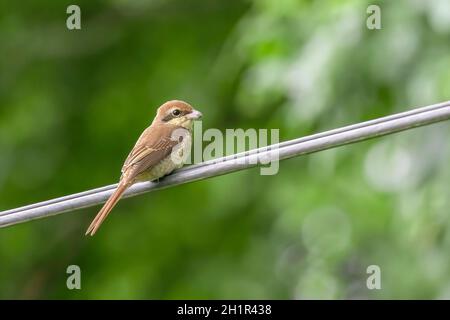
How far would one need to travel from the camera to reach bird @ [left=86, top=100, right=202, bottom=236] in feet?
23.5

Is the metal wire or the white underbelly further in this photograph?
the white underbelly

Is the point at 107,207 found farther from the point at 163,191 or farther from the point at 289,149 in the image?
the point at 163,191

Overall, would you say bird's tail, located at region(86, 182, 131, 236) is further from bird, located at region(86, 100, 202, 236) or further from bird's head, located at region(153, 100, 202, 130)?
bird's head, located at region(153, 100, 202, 130)

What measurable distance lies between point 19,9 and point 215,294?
15.8 feet

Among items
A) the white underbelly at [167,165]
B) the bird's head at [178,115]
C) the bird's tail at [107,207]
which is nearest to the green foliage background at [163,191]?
the bird's head at [178,115]

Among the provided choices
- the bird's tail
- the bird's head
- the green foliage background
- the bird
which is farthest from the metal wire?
the green foliage background

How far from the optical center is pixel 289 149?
18.6 feet

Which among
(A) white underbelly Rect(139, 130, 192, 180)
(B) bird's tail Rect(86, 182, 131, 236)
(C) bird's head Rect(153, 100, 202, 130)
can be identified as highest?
(C) bird's head Rect(153, 100, 202, 130)

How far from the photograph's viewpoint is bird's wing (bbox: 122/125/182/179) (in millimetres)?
7266

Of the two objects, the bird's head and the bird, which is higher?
the bird's head

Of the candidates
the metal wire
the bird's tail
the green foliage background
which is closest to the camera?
the metal wire

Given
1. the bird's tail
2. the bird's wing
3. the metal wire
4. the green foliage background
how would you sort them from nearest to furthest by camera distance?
1. the metal wire
2. the bird's tail
3. the bird's wing
4. the green foliage background

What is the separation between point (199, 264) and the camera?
1391 cm
